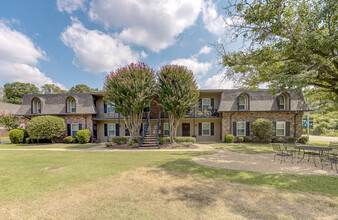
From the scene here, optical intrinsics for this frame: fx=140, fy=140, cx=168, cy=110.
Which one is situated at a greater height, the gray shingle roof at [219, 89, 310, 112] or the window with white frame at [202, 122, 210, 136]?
the gray shingle roof at [219, 89, 310, 112]

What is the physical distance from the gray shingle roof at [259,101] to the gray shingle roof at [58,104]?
15667 mm

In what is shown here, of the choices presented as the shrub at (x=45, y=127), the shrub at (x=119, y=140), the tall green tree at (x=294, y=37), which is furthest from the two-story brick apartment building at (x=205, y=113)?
the tall green tree at (x=294, y=37)

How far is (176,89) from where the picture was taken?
1260cm

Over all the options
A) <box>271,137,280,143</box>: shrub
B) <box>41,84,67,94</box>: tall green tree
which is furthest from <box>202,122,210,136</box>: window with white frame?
<box>41,84,67,94</box>: tall green tree

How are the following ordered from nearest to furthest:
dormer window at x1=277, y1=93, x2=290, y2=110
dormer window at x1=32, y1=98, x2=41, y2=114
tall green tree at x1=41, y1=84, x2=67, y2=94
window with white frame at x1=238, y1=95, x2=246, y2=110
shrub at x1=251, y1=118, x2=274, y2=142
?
shrub at x1=251, y1=118, x2=274, y2=142 < dormer window at x1=277, y1=93, x2=290, y2=110 < window with white frame at x1=238, y1=95, x2=246, y2=110 < dormer window at x1=32, y1=98, x2=41, y2=114 < tall green tree at x1=41, y1=84, x2=67, y2=94

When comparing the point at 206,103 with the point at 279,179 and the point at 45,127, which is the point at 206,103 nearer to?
the point at 279,179

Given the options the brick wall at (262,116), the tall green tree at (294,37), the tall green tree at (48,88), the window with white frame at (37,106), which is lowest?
the brick wall at (262,116)

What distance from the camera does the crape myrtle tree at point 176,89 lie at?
41.1 feet

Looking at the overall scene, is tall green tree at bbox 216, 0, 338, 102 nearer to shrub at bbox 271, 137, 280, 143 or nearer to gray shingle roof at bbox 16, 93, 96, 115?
shrub at bbox 271, 137, 280, 143

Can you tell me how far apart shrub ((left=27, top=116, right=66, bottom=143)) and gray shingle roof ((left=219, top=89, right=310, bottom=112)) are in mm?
18534

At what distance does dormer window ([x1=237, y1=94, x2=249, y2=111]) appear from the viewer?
52.7ft

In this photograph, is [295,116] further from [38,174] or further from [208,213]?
[38,174]

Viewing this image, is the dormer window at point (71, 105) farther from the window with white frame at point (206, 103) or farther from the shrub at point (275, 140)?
the shrub at point (275, 140)

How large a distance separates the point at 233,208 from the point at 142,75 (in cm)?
1160
